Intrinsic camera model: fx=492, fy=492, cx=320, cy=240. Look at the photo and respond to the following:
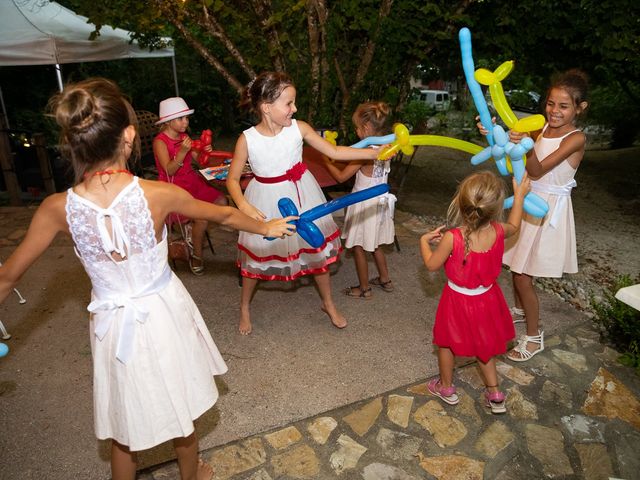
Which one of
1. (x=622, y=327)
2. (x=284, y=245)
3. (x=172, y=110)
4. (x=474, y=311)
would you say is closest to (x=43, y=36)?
(x=172, y=110)

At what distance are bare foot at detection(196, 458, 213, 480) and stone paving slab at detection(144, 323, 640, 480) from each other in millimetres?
54

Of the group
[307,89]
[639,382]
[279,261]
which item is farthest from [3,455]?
[307,89]

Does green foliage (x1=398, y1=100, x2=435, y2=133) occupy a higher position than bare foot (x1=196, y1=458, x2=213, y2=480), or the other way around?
green foliage (x1=398, y1=100, x2=435, y2=133)

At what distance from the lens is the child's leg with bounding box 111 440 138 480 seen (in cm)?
201

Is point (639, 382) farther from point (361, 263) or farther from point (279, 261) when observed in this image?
point (279, 261)

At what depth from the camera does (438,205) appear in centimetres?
641

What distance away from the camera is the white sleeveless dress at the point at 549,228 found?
9.76ft

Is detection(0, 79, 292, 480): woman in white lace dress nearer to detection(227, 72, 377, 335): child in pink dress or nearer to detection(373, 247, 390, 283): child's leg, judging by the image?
detection(227, 72, 377, 335): child in pink dress

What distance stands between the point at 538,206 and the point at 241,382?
1986mm

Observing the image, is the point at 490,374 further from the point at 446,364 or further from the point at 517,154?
the point at 517,154

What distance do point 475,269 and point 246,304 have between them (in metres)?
1.77

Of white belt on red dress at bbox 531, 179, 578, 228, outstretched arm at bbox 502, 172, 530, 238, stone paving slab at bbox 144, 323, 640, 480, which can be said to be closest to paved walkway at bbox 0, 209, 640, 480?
stone paving slab at bbox 144, 323, 640, 480

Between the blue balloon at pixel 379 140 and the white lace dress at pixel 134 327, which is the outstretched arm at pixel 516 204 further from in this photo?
the white lace dress at pixel 134 327

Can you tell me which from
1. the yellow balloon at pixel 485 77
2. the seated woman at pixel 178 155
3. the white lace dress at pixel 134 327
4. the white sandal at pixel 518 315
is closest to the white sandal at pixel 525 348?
the white sandal at pixel 518 315
